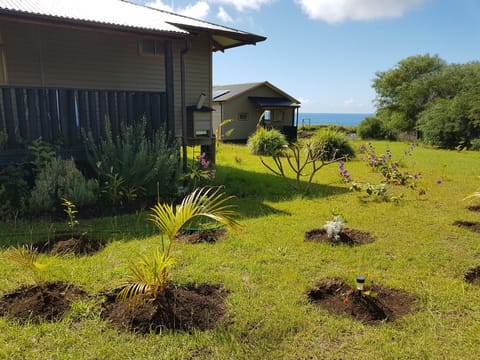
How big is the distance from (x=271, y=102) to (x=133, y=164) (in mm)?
22672

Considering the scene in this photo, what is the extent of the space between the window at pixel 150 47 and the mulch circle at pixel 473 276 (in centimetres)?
755

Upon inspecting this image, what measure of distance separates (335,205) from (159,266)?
428 cm

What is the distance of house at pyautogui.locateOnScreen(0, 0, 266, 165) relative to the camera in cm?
554

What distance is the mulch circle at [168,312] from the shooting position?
101 inches

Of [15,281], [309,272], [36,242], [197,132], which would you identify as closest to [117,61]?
[197,132]

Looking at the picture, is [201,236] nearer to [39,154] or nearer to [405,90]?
[39,154]

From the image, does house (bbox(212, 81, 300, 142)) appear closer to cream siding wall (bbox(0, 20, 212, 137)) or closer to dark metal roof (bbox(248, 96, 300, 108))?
dark metal roof (bbox(248, 96, 300, 108))

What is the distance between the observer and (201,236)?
4406 millimetres

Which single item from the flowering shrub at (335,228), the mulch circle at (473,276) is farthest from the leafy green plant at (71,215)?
the mulch circle at (473,276)

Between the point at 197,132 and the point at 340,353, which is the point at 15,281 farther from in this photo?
the point at 197,132

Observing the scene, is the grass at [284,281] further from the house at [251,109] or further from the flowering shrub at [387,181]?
the house at [251,109]

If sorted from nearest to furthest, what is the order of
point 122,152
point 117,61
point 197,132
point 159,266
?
point 159,266 < point 122,152 < point 117,61 < point 197,132

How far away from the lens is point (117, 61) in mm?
8312

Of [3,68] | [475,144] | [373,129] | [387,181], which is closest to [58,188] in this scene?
[3,68]
